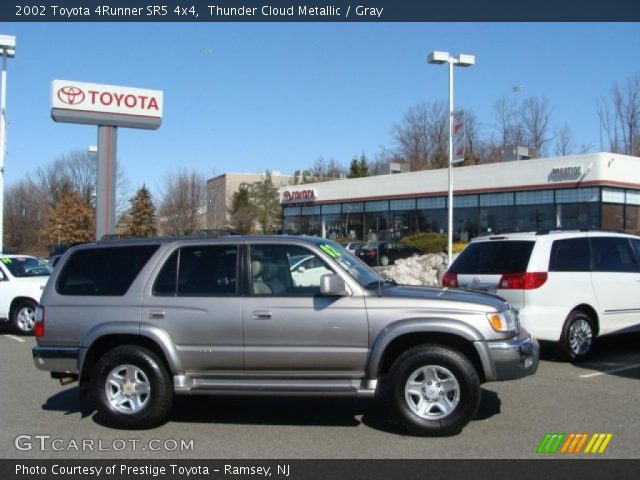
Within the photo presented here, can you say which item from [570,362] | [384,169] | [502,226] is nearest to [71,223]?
[384,169]

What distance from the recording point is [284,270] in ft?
21.6

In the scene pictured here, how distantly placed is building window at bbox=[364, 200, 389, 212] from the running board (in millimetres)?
39620

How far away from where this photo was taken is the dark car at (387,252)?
3725 cm

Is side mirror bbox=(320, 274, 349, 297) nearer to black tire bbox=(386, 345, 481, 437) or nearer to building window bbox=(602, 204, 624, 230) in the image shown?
black tire bbox=(386, 345, 481, 437)

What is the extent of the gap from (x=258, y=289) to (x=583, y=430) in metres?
3.37

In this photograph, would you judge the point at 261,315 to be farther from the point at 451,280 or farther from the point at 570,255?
the point at 570,255

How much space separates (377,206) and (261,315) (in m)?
40.6

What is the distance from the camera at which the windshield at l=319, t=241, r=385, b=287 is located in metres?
6.52

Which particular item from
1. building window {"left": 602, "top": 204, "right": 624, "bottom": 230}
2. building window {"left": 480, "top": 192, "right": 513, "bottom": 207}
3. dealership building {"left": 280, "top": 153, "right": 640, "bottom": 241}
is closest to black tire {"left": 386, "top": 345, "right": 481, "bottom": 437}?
dealership building {"left": 280, "top": 153, "right": 640, "bottom": 241}

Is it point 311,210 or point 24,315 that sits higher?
point 311,210

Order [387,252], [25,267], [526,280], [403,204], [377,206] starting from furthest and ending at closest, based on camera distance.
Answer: [377,206] < [403,204] < [387,252] < [25,267] < [526,280]
